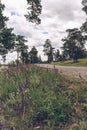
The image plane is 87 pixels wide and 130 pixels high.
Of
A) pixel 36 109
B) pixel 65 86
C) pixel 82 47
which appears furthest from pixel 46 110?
pixel 82 47

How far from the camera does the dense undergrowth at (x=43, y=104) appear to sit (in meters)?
7.21

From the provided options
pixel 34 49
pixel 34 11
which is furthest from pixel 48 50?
pixel 34 11

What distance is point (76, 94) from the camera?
8.41 m

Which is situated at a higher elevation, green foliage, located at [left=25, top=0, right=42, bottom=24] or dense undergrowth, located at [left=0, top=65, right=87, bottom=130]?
green foliage, located at [left=25, top=0, right=42, bottom=24]

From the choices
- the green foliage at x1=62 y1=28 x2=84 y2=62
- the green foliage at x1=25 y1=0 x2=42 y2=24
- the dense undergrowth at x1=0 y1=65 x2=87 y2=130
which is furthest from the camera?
the green foliage at x1=62 y1=28 x2=84 y2=62

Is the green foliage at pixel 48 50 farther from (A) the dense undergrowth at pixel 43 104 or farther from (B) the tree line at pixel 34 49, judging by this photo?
(A) the dense undergrowth at pixel 43 104

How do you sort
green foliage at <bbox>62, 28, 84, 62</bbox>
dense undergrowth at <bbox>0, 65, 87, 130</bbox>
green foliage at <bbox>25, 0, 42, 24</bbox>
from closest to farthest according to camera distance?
dense undergrowth at <bbox>0, 65, 87, 130</bbox> < green foliage at <bbox>25, 0, 42, 24</bbox> < green foliage at <bbox>62, 28, 84, 62</bbox>

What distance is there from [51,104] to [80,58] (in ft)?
412

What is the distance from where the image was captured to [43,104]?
25.8 ft

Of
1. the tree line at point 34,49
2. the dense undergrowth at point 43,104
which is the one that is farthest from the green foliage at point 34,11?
the dense undergrowth at point 43,104

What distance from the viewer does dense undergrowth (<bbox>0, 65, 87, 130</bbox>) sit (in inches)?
284

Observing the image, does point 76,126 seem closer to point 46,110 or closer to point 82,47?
point 46,110

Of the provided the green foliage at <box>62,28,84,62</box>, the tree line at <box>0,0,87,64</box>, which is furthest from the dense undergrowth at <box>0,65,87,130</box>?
the green foliage at <box>62,28,84,62</box>

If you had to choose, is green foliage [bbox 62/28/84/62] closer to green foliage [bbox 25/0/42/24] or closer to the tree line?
the tree line
